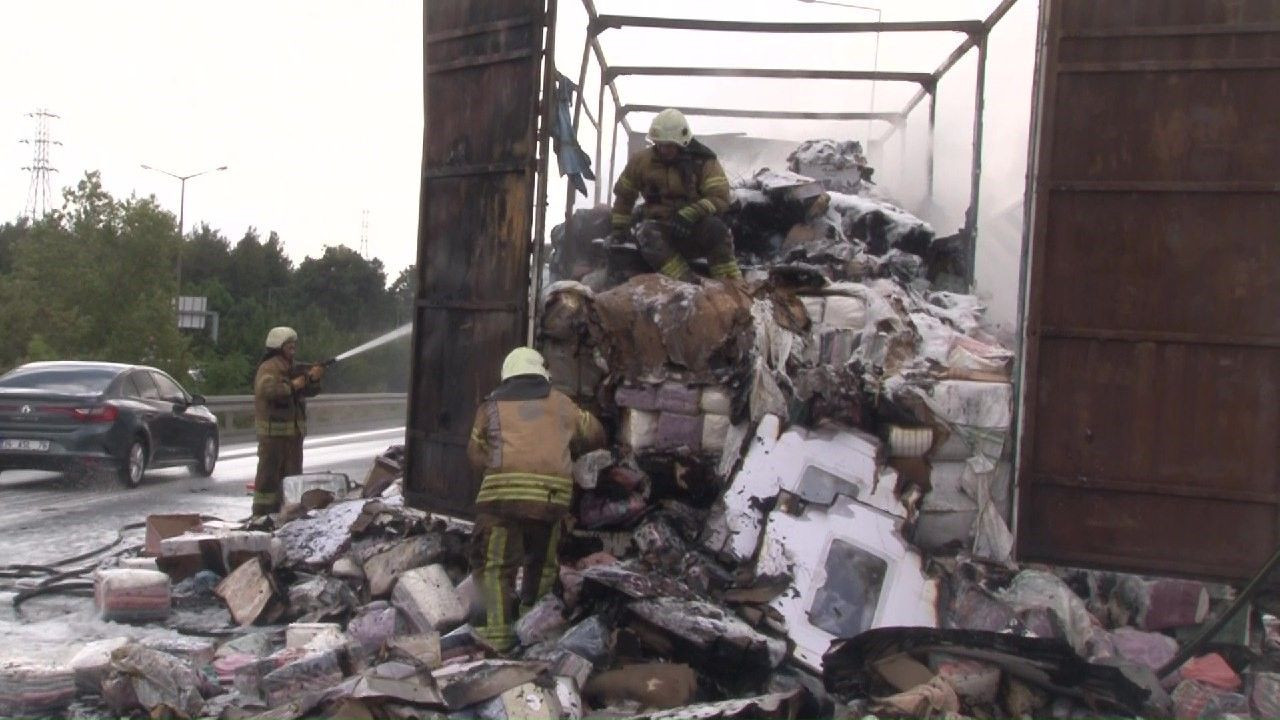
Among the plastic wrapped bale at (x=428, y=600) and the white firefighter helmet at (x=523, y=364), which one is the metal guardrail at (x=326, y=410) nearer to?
the plastic wrapped bale at (x=428, y=600)

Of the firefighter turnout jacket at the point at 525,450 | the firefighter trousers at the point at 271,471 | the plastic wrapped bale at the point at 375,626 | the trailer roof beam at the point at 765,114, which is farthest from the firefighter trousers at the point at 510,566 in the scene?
the trailer roof beam at the point at 765,114

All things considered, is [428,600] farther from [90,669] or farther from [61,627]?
[61,627]

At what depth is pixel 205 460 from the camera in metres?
14.8

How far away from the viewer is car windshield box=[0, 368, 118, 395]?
1273cm

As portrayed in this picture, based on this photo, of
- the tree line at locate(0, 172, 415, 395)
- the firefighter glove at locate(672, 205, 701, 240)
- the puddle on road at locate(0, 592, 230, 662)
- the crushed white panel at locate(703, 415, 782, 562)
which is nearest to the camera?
the puddle on road at locate(0, 592, 230, 662)

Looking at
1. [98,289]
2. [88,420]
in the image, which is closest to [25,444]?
[88,420]

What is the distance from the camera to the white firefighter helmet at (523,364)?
5.90 metres

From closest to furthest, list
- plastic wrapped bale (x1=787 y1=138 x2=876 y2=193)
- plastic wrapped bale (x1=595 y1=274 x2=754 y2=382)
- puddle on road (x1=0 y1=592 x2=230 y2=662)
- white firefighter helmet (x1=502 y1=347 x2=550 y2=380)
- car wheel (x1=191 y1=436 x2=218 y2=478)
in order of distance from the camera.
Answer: puddle on road (x1=0 y1=592 x2=230 y2=662) → white firefighter helmet (x1=502 y1=347 x2=550 y2=380) → plastic wrapped bale (x1=595 y1=274 x2=754 y2=382) → plastic wrapped bale (x1=787 y1=138 x2=876 y2=193) → car wheel (x1=191 y1=436 x2=218 y2=478)

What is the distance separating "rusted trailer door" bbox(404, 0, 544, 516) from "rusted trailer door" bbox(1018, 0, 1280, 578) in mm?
3106

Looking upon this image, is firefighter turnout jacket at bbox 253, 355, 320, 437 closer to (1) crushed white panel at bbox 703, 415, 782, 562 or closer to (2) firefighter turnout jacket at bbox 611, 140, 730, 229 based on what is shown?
(2) firefighter turnout jacket at bbox 611, 140, 730, 229

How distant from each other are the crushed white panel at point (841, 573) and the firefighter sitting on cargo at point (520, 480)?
1147 millimetres

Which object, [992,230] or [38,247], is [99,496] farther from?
[38,247]

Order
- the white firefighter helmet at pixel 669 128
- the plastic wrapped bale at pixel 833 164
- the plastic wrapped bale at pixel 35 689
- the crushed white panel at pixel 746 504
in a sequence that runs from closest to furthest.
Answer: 1. the plastic wrapped bale at pixel 35 689
2. the crushed white panel at pixel 746 504
3. the white firefighter helmet at pixel 669 128
4. the plastic wrapped bale at pixel 833 164

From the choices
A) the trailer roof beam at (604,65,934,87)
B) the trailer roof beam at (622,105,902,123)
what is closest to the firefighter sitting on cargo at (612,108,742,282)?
the trailer roof beam at (604,65,934,87)
